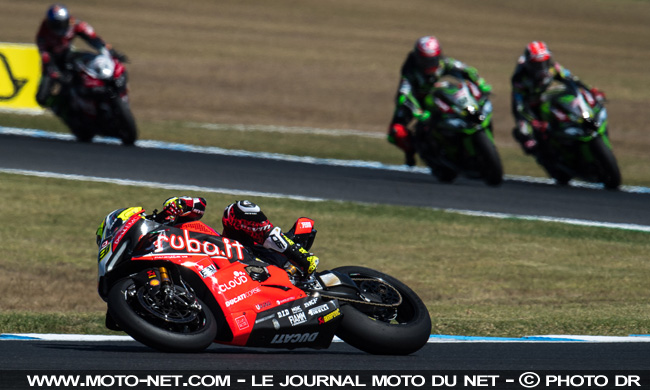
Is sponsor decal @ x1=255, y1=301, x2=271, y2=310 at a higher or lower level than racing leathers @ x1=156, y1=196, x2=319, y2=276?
lower

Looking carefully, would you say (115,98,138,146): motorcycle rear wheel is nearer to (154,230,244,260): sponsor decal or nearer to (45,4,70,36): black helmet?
(45,4,70,36): black helmet

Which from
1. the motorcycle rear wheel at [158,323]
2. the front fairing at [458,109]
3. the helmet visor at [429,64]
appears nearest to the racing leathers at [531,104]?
the front fairing at [458,109]

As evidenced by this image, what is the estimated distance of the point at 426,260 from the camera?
12.2 meters

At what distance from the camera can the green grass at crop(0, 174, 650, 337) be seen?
371 inches

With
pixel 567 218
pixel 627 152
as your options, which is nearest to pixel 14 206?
pixel 567 218

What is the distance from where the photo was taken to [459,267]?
39.2 feet

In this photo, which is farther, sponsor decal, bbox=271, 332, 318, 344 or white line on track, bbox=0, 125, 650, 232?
white line on track, bbox=0, 125, 650, 232

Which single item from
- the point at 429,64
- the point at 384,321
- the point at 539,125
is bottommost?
the point at 539,125

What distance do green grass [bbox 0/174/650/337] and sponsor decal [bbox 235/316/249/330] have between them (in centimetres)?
207

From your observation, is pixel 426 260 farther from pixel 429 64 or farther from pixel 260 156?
pixel 260 156

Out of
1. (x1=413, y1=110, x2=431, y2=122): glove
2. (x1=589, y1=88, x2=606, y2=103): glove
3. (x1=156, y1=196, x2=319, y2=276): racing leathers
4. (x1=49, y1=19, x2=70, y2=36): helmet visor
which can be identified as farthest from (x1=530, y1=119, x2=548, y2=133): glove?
(x1=156, y1=196, x2=319, y2=276): racing leathers

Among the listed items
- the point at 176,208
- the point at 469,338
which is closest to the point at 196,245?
the point at 176,208

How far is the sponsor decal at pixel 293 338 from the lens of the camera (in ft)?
23.1

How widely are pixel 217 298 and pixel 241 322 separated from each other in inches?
7.6
